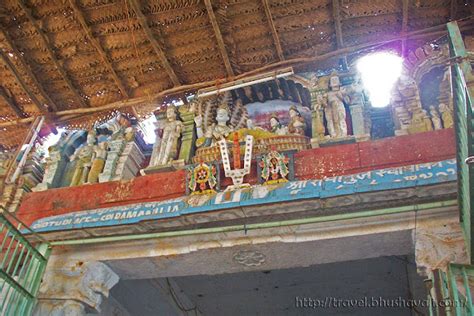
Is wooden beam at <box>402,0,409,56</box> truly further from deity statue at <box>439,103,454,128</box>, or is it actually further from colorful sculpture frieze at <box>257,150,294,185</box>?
colorful sculpture frieze at <box>257,150,294,185</box>

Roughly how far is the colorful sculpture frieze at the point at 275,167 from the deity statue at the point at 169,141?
140 centimetres

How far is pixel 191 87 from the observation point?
28.9ft

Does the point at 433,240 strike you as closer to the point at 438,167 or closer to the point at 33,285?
the point at 438,167

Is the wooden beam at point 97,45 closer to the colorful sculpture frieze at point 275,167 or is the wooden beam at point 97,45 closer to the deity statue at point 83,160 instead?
the deity statue at point 83,160

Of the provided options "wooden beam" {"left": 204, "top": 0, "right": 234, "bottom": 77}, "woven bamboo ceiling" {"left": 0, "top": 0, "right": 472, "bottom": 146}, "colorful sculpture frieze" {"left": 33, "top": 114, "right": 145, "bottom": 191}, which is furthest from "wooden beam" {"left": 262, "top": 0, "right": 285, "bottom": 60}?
"colorful sculpture frieze" {"left": 33, "top": 114, "right": 145, "bottom": 191}

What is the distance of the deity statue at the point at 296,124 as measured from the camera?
7.49 metres

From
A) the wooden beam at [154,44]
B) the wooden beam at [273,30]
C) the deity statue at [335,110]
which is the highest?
the wooden beam at [273,30]

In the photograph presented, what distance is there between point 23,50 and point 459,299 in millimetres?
6893

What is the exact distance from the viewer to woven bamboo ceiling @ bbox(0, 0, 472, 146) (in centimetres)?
813

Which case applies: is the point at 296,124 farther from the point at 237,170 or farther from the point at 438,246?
the point at 438,246

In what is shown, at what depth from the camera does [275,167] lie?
21.4 ft

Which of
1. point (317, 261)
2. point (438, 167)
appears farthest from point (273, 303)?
point (438, 167)

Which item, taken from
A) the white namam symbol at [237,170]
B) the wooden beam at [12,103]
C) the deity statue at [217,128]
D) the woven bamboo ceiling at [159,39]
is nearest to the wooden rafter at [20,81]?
the woven bamboo ceiling at [159,39]

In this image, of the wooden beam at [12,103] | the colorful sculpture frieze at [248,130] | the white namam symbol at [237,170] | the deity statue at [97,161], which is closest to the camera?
the white namam symbol at [237,170]
